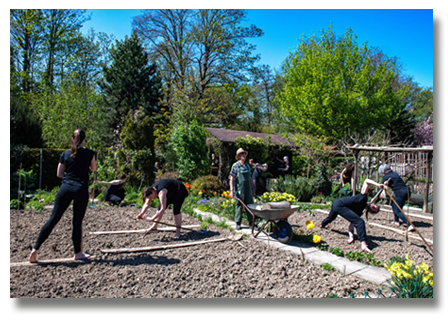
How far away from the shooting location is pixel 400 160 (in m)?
9.30

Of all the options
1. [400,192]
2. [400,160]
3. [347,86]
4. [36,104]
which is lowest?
[400,192]

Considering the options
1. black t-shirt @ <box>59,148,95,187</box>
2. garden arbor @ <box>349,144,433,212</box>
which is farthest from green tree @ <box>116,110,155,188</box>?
garden arbor @ <box>349,144,433,212</box>

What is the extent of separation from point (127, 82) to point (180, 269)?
52.3ft

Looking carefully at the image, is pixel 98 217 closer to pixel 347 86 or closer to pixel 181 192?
pixel 181 192

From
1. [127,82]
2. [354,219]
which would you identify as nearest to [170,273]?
[354,219]

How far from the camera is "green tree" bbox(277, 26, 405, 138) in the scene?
49.2 ft

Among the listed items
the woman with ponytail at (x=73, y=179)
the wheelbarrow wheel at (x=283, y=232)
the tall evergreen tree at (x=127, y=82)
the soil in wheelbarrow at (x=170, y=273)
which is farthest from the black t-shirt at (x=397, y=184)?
the tall evergreen tree at (x=127, y=82)

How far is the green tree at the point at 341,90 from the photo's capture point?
49.2 ft

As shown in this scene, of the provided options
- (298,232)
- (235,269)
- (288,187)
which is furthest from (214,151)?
(235,269)

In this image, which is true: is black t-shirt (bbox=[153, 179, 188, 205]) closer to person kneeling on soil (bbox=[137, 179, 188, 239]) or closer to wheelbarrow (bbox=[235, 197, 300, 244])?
person kneeling on soil (bbox=[137, 179, 188, 239])

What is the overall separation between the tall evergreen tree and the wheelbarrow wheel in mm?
13762

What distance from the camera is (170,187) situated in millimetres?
4293

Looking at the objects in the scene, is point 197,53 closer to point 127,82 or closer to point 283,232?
point 127,82

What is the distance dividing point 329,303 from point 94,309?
181 cm
